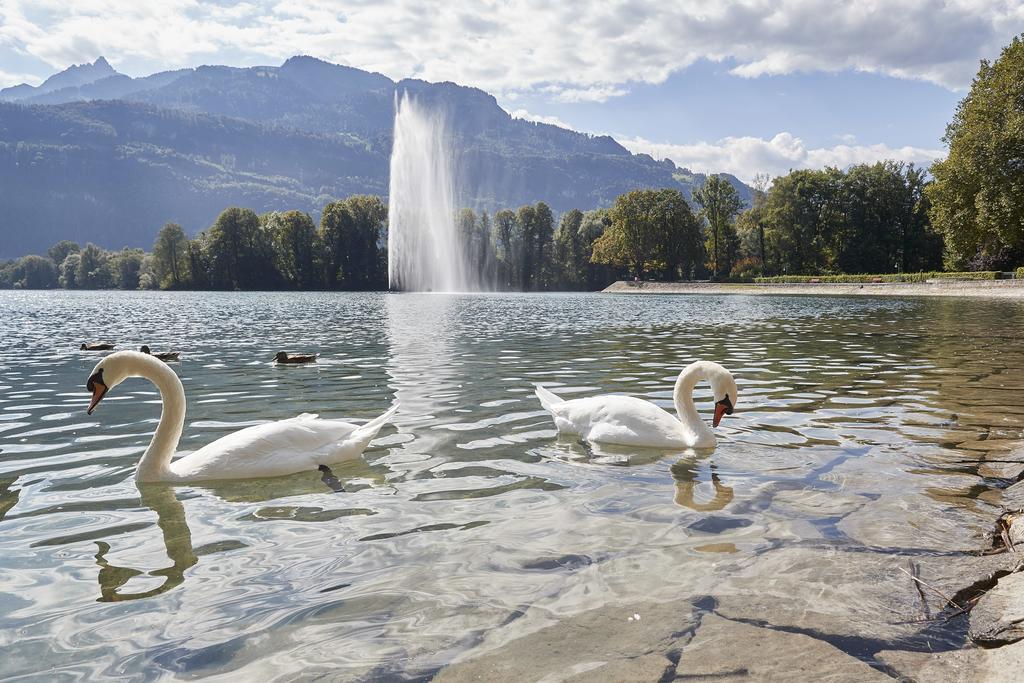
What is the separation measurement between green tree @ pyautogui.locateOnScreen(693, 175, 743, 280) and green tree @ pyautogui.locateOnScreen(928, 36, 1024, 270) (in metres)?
43.8

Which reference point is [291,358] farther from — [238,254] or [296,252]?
[238,254]

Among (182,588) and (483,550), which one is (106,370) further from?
(483,550)

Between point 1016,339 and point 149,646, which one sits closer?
point 149,646

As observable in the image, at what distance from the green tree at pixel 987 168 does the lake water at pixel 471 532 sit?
49.2 m

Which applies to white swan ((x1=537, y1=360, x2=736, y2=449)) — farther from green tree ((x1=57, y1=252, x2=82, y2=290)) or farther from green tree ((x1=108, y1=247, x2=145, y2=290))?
green tree ((x1=57, y1=252, x2=82, y2=290))

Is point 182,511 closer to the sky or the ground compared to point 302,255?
closer to the ground

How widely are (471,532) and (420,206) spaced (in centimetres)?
8396

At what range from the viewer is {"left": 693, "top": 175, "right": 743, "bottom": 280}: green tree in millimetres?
104875

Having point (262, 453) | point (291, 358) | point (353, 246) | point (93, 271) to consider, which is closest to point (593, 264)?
point (353, 246)

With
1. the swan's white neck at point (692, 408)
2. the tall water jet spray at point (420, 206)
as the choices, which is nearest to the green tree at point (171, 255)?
the tall water jet spray at point (420, 206)

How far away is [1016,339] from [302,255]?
362 ft

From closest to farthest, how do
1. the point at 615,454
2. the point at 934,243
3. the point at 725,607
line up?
the point at 725,607, the point at 615,454, the point at 934,243

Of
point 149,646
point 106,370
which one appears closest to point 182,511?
point 106,370

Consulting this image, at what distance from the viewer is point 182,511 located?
221 inches
